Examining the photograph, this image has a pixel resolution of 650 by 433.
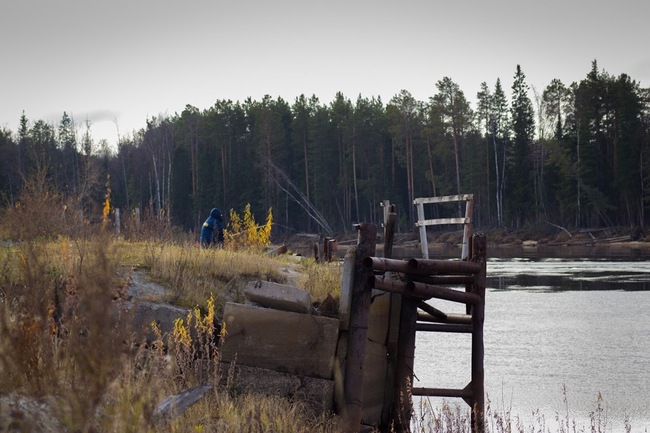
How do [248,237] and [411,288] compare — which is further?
[248,237]

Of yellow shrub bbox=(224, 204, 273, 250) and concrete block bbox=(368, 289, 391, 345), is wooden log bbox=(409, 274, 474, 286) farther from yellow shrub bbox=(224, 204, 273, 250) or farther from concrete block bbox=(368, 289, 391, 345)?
yellow shrub bbox=(224, 204, 273, 250)

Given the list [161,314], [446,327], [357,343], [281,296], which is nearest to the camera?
[357,343]

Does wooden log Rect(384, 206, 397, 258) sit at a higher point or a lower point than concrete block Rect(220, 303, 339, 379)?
higher

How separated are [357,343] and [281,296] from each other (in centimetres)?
99

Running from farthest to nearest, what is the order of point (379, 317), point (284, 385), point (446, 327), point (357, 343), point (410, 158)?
1. point (410, 158)
2. point (446, 327)
3. point (379, 317)
4. point (357, 343)
5. point (284, 385)

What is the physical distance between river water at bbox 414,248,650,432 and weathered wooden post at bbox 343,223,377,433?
6.06 feet

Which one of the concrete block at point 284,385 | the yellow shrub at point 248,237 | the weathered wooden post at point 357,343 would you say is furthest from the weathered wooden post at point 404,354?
the yellow shrub at point 248,237

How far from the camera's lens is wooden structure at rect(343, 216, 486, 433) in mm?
9094

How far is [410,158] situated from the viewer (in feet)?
238

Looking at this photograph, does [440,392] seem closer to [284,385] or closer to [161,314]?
[284,385]

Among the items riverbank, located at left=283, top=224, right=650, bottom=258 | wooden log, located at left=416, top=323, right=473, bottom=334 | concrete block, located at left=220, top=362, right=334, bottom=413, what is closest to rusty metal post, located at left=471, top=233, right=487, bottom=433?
wooden log, located at left=416, top=323, right=473, bottom=334

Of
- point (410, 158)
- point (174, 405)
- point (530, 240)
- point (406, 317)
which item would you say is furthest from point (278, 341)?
point (410, 158)

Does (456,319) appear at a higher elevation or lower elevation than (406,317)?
lower

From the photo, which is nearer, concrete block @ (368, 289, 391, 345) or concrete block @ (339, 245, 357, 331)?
concrete block @ (339, 245, 357, 331)
